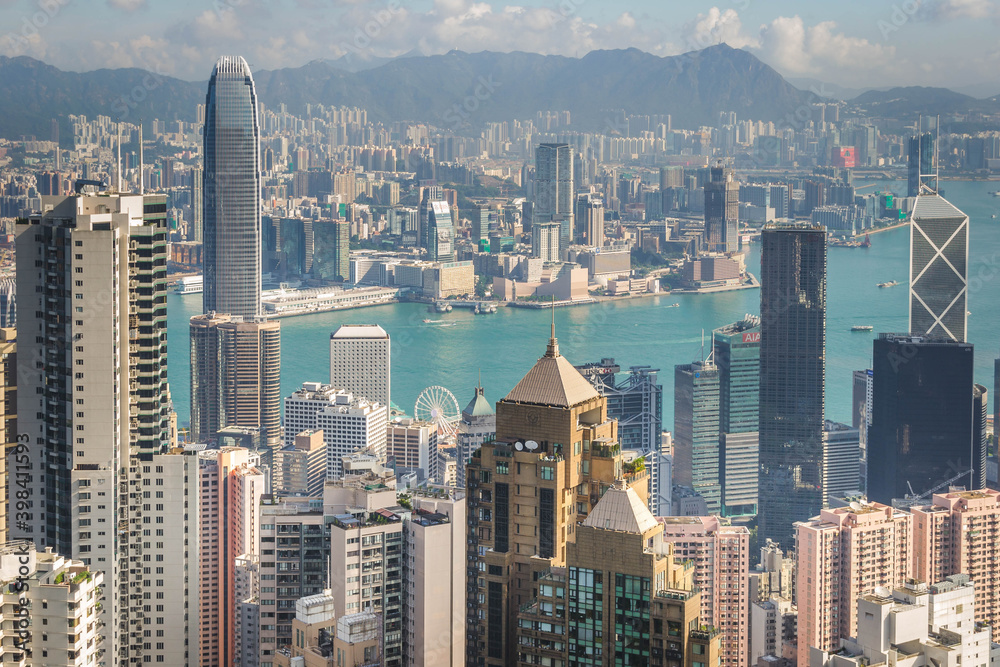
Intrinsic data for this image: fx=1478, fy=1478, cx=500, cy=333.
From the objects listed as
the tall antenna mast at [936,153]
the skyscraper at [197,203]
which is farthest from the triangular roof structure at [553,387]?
the skyscraper at [197,203]

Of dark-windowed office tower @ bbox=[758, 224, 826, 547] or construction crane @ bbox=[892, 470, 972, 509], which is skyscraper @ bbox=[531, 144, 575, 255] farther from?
construction crane @ bbox=[892, 470, 972, 509]

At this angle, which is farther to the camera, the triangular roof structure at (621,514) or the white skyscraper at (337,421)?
the white skyscraper at (337,421)

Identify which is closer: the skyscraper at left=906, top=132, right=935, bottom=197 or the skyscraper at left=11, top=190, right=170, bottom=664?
the skyscraper at left=11, top=190, right=170, bottom=664

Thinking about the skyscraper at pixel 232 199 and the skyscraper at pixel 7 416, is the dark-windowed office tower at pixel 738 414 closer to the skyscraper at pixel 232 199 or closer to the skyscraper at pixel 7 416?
the skyscraper at pixel 232 199

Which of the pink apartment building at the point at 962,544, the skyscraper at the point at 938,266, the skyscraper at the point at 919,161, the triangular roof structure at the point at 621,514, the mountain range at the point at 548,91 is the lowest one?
the pink apartment building at the point at 962,544

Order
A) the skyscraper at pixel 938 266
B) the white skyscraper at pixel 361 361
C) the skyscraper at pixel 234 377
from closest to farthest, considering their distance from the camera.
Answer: the skyscraper at pixel 938 266, the skyscraper at pixel 234 377, the white skyscraper at pixel 361 361

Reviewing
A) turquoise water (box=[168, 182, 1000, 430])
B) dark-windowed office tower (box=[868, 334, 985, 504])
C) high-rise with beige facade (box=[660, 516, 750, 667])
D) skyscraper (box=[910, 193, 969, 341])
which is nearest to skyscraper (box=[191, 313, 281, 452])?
turquoise water (box=[168, 182, 1000, 430])

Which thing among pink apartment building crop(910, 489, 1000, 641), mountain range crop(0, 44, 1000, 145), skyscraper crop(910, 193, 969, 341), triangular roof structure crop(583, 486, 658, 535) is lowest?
pink apartment building crop(910, 489, 1000, 641)
